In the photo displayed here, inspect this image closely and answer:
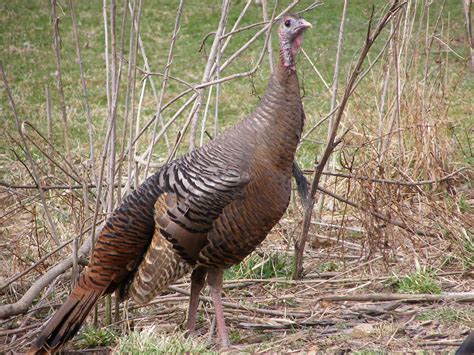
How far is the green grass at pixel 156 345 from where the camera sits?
3826 millimetres

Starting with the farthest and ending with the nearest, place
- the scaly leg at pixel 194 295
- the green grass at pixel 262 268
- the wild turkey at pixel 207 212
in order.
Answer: the green grass at pixel 262 268 < the scaly leg at pixel 194 295 < the wild turkey at pixel 207 212

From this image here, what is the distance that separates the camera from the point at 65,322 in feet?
14.0

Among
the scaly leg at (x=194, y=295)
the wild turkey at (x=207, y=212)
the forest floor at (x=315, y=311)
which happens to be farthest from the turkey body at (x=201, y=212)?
the forest floor at (x=315, y=311)

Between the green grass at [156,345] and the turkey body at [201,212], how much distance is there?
322 mm

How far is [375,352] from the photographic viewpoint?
391 centimetres

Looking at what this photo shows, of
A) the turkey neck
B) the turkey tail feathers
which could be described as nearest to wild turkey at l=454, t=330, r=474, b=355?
the turkey neck

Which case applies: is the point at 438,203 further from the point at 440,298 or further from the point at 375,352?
the point at 375,352

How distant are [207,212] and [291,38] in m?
0.98

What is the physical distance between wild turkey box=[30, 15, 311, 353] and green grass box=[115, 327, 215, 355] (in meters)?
0.31

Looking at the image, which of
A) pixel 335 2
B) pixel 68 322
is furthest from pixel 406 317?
pixel 335 2

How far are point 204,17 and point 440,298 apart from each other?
10.2m

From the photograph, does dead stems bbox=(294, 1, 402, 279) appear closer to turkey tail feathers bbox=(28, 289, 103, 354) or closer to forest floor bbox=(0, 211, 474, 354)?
forest floor bbox=(0, 211, 474, 354)

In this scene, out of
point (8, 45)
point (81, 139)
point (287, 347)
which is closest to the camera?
point (287, 347)

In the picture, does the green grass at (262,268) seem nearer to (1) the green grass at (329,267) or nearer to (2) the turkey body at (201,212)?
(1) the green grass at (329,267)
